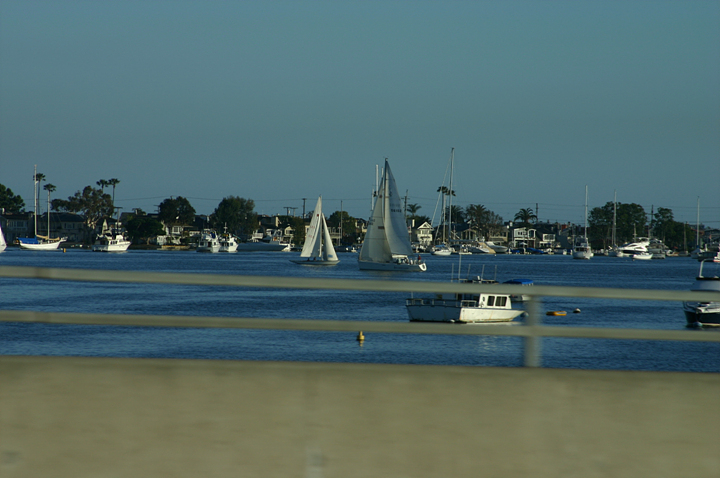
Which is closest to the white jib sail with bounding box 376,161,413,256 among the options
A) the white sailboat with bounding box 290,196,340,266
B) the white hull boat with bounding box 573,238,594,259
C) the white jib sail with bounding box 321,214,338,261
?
the white sailboat with bounding box 290,196,340,266

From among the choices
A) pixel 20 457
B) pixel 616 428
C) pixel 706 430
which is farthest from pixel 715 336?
pixel 20 457

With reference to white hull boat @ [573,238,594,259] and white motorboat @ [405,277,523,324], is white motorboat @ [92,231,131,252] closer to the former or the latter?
white hull boat @ [573,238,594,259]

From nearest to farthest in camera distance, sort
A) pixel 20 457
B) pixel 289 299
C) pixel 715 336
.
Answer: pixel 20 457, pixel 715 336, pixel 289 299

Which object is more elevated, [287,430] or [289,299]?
[287,430]

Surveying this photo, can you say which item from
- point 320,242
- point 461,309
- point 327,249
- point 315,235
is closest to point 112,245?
point 315,235

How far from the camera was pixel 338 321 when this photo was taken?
14.9 feet

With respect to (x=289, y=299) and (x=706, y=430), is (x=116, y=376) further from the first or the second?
(x=289, y=299)

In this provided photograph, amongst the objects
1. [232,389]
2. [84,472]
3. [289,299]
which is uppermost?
[232,389]

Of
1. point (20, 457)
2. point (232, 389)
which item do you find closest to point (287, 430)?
point (232, 389)

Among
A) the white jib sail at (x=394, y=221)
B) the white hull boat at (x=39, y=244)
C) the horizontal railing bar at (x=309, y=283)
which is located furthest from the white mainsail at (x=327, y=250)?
the white hull boat at (x=39, y=244)

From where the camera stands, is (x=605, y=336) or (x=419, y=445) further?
(x=605, y=336)

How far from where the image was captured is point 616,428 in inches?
174

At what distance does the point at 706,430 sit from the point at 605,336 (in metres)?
0.78

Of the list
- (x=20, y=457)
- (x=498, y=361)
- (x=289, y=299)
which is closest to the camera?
(x=20, y=457)
